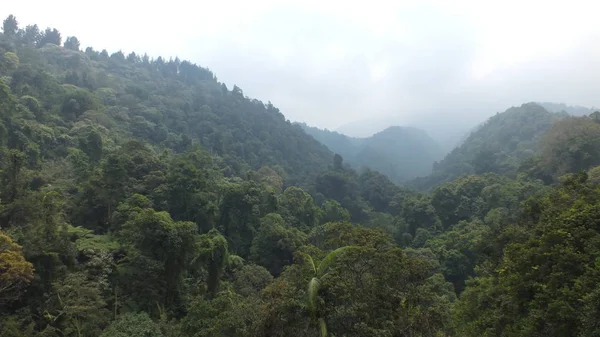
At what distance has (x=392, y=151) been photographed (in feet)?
458

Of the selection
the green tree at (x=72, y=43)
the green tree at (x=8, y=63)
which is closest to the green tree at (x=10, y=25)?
the green tree at (x=72, y=43)

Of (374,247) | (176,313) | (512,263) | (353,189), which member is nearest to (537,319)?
(512,263)

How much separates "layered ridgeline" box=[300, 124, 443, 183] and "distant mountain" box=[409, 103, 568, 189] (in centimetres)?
2475

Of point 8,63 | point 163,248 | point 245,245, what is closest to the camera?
point 163,248

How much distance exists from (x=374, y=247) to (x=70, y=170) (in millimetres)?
22919

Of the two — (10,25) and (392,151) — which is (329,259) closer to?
(10,25)

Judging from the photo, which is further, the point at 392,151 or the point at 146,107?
the point at 392,151

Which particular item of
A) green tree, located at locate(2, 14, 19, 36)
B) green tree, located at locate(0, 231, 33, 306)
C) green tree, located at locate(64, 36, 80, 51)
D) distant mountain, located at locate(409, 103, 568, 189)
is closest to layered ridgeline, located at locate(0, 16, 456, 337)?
green tree, located at locate(0, 231, 33, 306)

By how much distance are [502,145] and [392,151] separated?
7058 cm

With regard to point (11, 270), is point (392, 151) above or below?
above

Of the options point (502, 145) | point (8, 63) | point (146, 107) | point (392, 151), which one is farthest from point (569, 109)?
point (8, 63)

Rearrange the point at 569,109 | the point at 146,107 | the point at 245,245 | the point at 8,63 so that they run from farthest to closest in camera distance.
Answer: the point at 569,109, the point at 146,107, the point at 8,63, the point at 245,245

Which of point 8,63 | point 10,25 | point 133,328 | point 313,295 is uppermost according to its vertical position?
point 10,25

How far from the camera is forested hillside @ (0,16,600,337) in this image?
30.7ft
